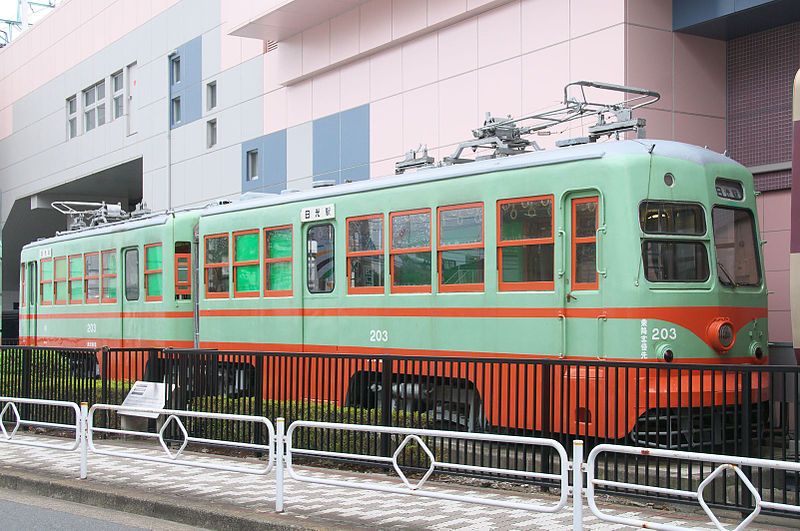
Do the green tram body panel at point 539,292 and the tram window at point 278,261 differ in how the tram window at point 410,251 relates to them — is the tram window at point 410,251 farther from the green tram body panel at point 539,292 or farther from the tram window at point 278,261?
the tram window at point 278,261

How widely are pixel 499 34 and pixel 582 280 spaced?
385 inches

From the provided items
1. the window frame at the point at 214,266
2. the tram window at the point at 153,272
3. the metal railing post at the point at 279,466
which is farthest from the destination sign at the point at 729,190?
the tram window at the point at 153,272

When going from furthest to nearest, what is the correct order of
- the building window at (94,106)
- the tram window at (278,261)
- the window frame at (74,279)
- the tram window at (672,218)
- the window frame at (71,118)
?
the window frame at (71,118), the building window at (94,106), the window frame at (74,279), the tram window at (278,261), the tram window at (672,218)

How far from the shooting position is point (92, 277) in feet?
72.6

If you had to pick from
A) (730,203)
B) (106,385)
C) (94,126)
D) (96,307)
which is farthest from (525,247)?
(94,126)

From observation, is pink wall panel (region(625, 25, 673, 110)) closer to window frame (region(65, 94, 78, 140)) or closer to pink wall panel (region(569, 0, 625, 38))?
pink wall panel (region(569, 0, 625, 38))

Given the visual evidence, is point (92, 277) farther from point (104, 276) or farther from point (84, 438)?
point (84, 438)

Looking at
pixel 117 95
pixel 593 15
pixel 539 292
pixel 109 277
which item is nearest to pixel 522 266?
pixel 539 292

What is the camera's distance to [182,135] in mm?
33094

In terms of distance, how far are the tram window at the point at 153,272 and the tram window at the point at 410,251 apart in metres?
7.17

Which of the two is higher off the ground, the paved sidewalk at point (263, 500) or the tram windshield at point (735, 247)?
the tram windshield at point (735, 247)

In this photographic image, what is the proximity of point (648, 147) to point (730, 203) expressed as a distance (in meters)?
1.43

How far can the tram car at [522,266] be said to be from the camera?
11.0 m

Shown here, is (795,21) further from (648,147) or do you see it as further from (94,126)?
(94,126)
